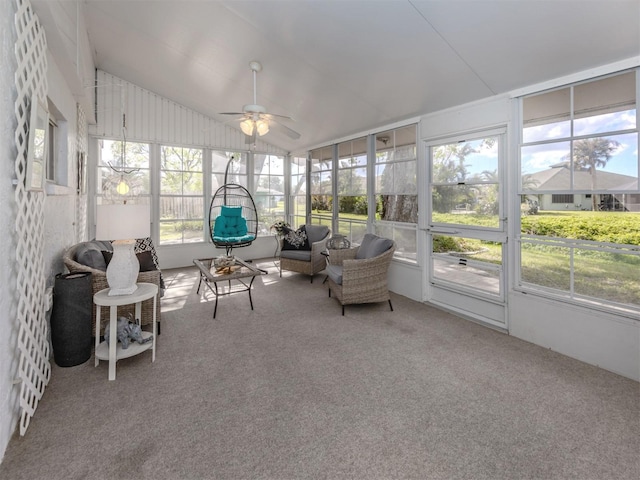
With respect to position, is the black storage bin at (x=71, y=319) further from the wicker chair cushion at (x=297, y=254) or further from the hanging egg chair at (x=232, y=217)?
the hanging egg chair at (x=232, y=217)

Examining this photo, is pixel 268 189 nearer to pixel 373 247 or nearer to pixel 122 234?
pixel 373 247

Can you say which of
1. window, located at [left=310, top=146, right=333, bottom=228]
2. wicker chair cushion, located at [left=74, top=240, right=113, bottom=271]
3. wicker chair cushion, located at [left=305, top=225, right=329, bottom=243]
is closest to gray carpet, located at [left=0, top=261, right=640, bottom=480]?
wicker chair cushion, located at [left=74, top=240, right=113, bottom=271]

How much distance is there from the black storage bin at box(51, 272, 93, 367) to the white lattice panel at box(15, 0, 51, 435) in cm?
15

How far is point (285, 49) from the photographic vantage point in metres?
3.49

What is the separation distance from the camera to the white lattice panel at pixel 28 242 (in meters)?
1.84

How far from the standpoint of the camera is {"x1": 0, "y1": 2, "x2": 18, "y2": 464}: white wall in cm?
161

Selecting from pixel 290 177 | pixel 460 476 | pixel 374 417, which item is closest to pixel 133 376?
pixel 374 417

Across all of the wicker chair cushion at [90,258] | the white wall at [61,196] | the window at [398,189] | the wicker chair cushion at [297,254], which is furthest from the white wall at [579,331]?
the white wall at [61,196]

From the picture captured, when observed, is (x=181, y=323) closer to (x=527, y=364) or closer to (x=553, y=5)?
(x=527, y=364)

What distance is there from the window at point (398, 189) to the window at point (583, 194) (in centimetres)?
139

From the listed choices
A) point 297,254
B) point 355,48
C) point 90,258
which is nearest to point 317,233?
point 297,254

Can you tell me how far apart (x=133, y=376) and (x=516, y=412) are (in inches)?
103

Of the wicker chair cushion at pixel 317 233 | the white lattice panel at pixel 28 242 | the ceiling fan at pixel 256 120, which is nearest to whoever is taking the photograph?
the white lattice panel at pixel 28 242

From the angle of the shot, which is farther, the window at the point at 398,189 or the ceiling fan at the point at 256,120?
the window at the point at 398,189
